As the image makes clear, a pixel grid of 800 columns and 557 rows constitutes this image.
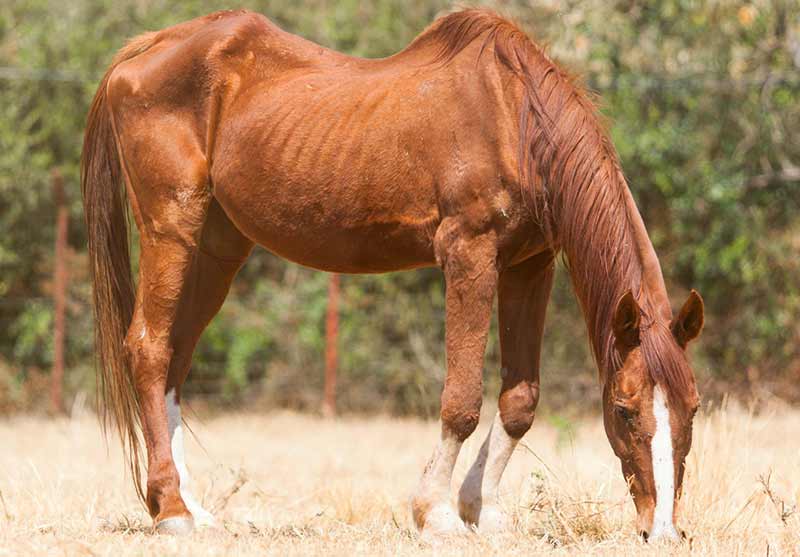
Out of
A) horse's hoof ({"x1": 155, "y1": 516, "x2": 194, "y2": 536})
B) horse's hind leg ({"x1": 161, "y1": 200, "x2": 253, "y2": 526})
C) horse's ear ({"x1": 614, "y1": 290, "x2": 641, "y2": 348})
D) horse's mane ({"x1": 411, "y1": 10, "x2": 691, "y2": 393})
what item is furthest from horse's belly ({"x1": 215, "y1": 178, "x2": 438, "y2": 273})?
horse's hoof ({"x1": 155, "y1": 516, "x2": 194, "y2": 536})

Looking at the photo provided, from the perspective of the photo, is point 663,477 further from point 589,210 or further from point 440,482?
point 589,210

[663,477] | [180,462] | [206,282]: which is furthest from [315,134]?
[663,477]

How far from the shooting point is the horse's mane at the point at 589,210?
4.68 m

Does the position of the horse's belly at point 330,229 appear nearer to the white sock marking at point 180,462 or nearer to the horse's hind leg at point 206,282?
the horse's hind leg at point 206,282

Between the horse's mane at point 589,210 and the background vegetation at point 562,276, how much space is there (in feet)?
19.8

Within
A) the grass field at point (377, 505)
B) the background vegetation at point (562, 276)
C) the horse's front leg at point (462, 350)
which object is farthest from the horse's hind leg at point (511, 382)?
the background vegetation at point (562, 276)

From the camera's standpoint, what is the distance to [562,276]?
11.2 meters

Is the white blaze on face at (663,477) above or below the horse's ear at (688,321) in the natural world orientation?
below

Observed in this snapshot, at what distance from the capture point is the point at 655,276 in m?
4.80

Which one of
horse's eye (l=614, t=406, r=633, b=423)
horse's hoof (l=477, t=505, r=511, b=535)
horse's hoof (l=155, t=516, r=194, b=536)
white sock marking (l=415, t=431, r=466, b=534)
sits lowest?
horse's hoof (l=155, t=516, r=194, b=536)

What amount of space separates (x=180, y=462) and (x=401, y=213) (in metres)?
1.57

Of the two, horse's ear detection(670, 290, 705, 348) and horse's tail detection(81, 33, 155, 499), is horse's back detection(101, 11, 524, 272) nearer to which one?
horse's tail detection(81, 33, 155, 499)

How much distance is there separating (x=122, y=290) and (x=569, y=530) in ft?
8.25

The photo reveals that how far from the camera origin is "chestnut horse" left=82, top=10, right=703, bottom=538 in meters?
4.75
